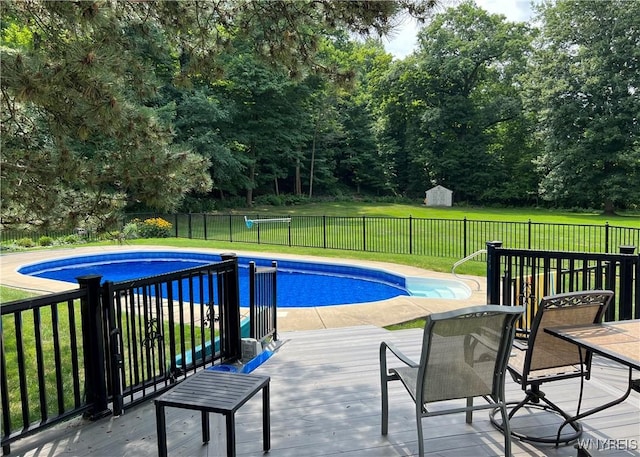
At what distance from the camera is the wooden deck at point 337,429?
8.21ft

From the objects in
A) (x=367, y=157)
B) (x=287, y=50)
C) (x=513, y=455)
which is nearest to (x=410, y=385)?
(x=513, y=455)

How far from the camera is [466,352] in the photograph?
2.29 metres

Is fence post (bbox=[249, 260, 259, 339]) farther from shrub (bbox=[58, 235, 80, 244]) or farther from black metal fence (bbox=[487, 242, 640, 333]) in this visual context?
shrub (bbox=[58, 235, 80, 244])

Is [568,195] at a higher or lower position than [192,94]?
lower

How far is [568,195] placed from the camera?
27.3 m

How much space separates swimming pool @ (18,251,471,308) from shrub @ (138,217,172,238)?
3.71m

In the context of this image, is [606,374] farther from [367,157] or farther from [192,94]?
[367,157]

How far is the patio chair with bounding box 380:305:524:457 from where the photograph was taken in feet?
7.16

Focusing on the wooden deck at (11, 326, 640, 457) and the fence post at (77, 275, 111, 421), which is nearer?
the wooden deck at (11, 326, 640, 457)

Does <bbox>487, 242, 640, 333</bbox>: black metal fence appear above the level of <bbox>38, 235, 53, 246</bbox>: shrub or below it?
above

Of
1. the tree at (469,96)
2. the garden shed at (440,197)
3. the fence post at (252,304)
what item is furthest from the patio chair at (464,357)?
the tree at (469,96)

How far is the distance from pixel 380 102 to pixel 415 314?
1301 inches

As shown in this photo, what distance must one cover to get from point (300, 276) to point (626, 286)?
315 inches

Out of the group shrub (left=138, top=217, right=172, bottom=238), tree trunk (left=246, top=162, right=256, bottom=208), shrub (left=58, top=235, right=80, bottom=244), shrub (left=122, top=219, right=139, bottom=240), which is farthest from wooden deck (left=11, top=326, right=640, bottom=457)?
tree trunk (left=246, top=162, right=256, bottom=208)
